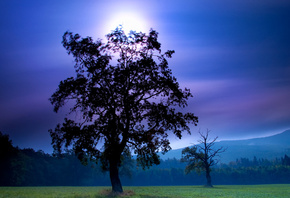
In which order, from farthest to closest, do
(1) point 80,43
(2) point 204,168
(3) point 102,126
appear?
(2) point 204,168
(1) point 80,43
(3) point 102,126

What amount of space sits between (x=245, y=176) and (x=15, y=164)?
115857 millimetres

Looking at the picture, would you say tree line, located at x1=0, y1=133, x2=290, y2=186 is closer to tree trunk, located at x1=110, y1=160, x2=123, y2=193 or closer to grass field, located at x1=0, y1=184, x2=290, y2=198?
grass field, located at x1=0, y1=184, x2=290, y2=198

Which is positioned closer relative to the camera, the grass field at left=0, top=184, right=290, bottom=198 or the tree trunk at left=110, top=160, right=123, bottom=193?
the grass field at left=0, top=184, right=290, bottom=198

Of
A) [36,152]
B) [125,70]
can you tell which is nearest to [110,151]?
[125,70]

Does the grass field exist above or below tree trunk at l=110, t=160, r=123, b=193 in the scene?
below

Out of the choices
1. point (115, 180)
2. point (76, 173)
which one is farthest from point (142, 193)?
point (76, 173)

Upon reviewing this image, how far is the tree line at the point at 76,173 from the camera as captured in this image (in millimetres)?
88562

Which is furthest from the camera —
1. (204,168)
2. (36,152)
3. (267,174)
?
(267,174)

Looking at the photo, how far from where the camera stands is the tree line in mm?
88562

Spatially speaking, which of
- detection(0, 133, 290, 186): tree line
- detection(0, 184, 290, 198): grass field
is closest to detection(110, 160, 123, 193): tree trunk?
detection(0, 184, 290, 198): grass field

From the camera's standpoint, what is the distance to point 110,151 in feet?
93.5

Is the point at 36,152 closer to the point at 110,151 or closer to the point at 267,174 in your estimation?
the point at 110,151

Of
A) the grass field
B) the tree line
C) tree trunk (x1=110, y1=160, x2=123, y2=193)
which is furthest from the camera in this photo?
the tree line

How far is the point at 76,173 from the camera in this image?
402 feet
